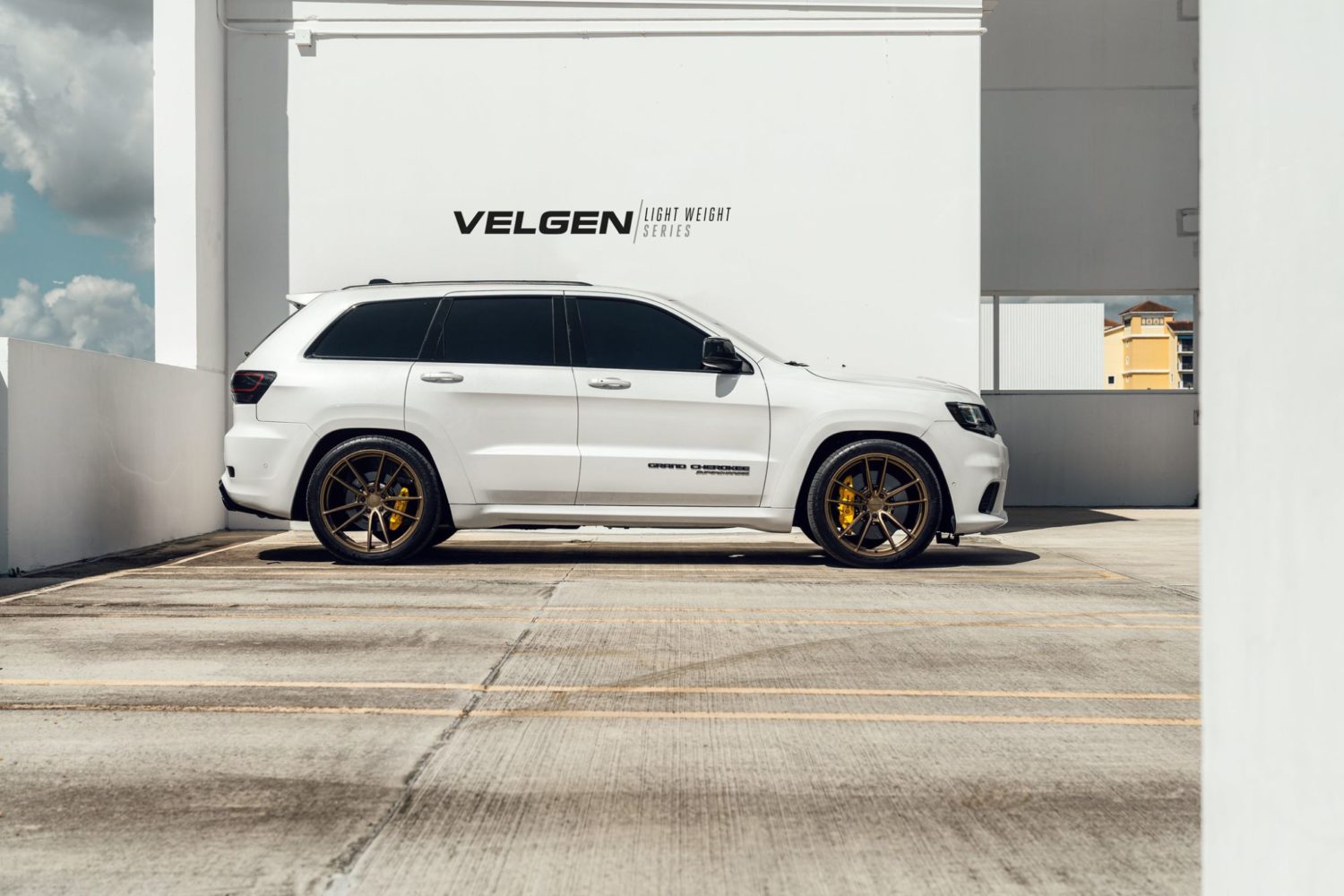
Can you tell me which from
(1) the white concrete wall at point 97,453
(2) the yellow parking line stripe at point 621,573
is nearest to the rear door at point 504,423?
(2) the yellow parking line stripe at point 621,573

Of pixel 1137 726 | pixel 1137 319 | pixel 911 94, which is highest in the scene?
pixel 911 94

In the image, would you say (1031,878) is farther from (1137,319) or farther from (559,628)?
(1137,319)

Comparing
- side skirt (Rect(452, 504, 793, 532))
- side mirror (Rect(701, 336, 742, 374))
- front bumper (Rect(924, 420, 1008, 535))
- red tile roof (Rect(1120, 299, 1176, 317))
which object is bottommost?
side skirt (Rect(452, 504, 793, 532))

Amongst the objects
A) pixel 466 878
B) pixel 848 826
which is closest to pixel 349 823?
pixel 466 878

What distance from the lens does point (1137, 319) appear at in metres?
15.9

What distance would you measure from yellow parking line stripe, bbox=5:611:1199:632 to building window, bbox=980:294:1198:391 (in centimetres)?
976

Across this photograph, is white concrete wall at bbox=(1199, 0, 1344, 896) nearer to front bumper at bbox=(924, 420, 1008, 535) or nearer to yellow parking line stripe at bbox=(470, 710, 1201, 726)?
yellow parking line stripe at bbox=(470, 710, 1201, 726)

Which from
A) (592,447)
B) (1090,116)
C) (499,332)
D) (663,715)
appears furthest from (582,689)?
(1090,116)

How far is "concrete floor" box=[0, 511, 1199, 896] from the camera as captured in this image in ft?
9.28

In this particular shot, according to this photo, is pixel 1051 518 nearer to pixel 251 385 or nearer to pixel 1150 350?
pixel 1150 350

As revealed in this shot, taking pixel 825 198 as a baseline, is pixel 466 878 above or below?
below

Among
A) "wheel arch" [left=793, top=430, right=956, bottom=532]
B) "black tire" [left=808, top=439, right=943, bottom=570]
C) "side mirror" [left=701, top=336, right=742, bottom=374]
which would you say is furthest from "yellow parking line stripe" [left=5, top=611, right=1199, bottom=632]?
"side mirror" [left=701, top=336, right=742, bottom=374]

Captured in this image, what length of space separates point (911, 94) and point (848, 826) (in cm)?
963

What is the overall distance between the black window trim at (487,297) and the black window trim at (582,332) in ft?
0.19
